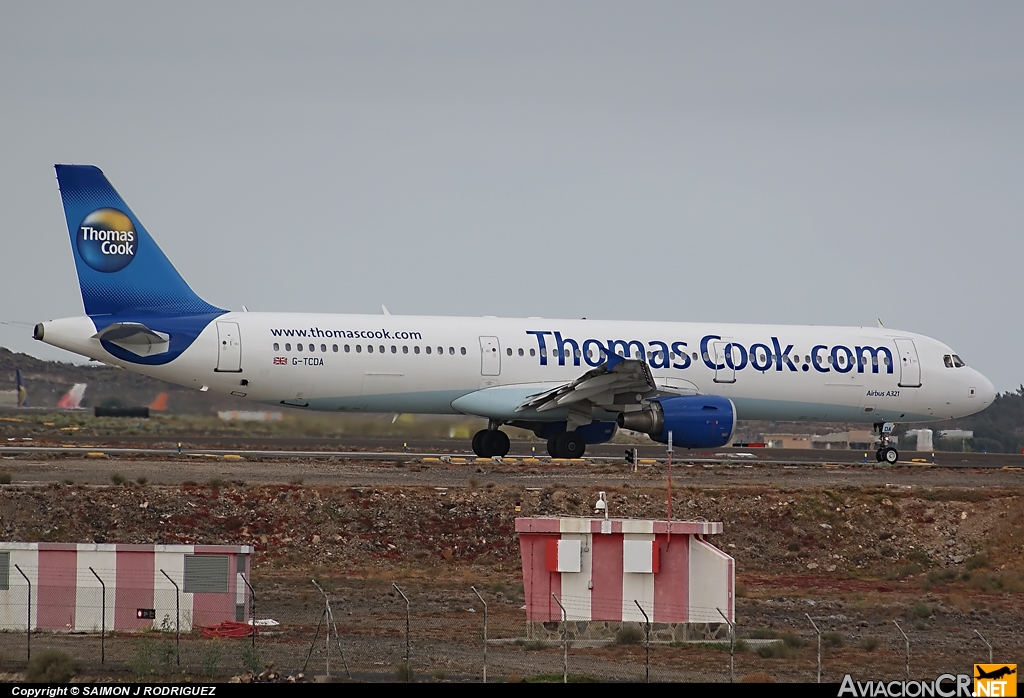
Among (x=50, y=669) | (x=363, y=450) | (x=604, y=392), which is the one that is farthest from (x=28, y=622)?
(x=363, y=450)

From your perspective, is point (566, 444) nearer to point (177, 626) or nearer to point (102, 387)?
point (102, 387)

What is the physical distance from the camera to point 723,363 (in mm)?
34375

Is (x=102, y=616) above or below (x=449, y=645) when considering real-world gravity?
above

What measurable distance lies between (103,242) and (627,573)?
54.0 ft

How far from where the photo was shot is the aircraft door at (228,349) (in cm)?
3036

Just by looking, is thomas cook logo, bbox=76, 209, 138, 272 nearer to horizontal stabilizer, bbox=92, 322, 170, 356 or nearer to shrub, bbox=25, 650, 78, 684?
horizontal stabilizer, bbox=92, 322, 170, 356

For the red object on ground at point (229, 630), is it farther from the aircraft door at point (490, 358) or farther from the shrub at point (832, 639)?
the aircraft door at point (490, 358)

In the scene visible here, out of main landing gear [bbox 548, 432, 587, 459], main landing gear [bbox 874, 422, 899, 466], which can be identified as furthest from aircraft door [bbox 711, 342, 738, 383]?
main landing gear [bbox 874, 422, 899, 466]

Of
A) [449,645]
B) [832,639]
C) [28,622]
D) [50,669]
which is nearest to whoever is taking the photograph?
[50,669]

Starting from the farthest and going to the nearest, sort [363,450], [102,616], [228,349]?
1. [363,450]
2. [228,349]
3. [102,616]

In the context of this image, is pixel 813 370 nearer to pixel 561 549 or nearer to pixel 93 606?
pixel 561 549

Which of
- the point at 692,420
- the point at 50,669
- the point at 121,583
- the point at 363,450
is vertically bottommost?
the point at 50,669

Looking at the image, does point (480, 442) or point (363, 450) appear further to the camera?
point (363, 450)

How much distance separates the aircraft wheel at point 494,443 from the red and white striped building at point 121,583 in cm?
1694
